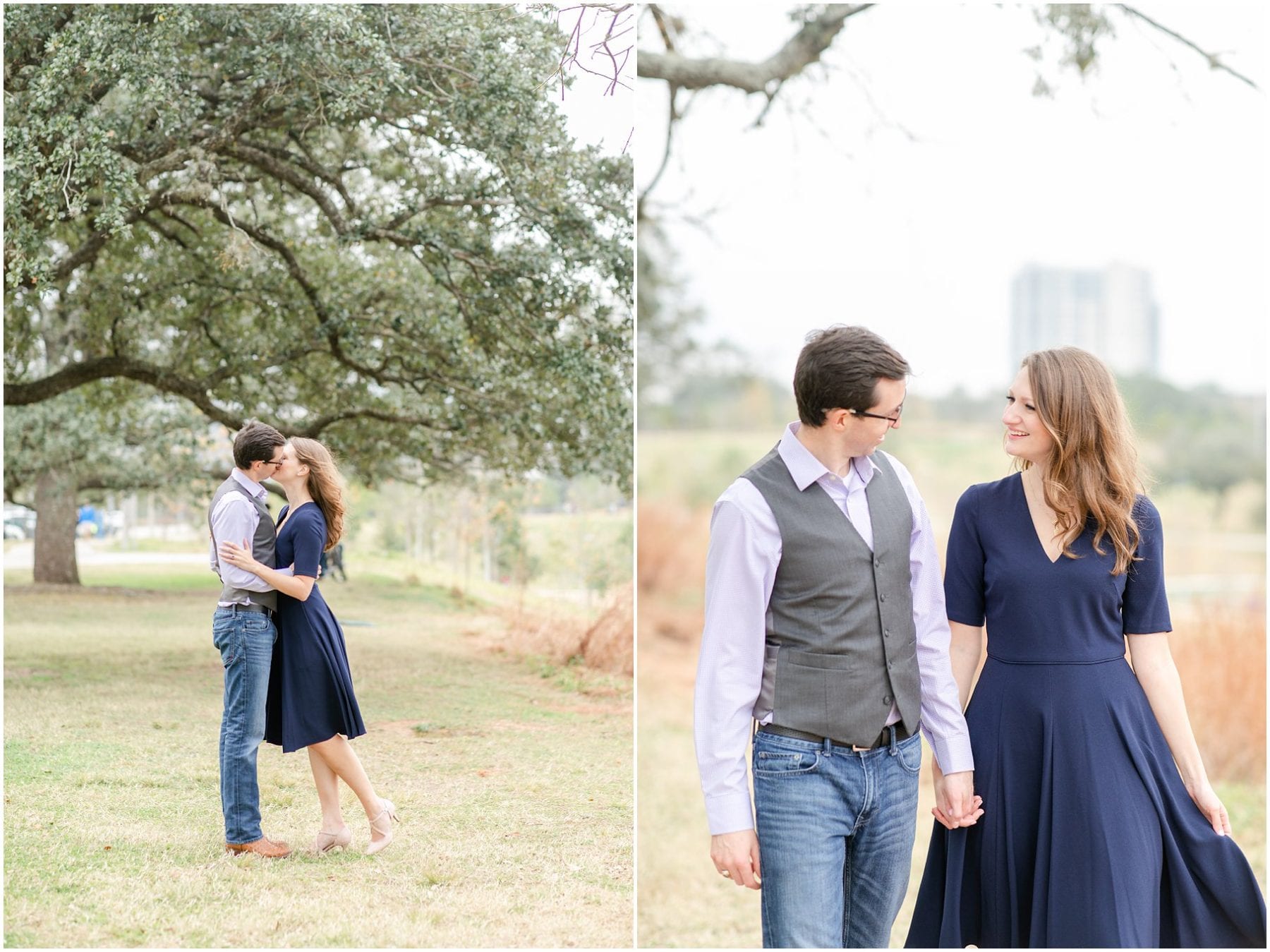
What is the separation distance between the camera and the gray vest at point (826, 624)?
6.45ft

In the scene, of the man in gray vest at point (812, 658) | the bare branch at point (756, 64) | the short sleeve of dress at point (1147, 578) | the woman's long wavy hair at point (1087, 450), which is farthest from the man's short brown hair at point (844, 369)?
the bare branch at point (756, 64)

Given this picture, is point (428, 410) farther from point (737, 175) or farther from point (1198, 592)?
point (737, 175)

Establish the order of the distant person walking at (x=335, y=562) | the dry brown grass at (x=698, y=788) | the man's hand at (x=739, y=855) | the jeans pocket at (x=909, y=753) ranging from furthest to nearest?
the dry brown grass at (x=698, y=788), the distant person walking at (x=335, y=562), the jeans pocket at (x=909, y=753), the man's hand at (x=739, y=855)

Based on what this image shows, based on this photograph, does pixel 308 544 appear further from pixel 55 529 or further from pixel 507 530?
pixel 55 529

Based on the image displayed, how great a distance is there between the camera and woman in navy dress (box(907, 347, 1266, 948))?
86.9 inches

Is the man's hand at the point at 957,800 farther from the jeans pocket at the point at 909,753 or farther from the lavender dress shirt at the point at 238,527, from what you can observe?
the lavender dress shirt at the point at 238,527

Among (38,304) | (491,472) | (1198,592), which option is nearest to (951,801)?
(491,472)

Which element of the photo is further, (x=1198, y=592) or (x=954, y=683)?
(x=1198, y=592)

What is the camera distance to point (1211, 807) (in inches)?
88.0

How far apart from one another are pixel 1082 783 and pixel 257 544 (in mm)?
2042

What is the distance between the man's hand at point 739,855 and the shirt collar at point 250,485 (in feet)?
5.27

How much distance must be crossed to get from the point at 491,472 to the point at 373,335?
578 millimetres

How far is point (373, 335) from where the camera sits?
3.47m

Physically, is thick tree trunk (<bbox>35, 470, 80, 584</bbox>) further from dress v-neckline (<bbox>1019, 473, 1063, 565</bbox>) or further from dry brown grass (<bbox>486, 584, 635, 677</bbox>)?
dress v-neckline (<bbox>1019, 473, 1063, 565</bbox>)
